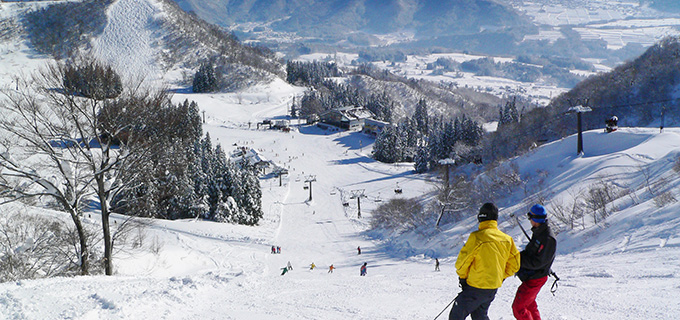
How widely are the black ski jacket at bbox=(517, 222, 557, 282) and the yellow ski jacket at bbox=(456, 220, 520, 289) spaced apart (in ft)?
0.79

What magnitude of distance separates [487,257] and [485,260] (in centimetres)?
4

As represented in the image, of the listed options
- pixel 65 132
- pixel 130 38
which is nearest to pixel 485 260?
pixel 65 132

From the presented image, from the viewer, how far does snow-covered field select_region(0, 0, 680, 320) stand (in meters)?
7.69

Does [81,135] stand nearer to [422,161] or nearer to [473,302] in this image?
[473,302]

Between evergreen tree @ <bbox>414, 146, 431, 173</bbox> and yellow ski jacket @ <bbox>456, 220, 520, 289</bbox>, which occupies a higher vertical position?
yellow ski jacket @ <bbox>456, 220, 520, 289</bbox>

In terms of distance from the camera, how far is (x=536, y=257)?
494 centimetres

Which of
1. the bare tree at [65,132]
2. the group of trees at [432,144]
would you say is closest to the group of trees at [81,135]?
the bare tree at [65,132]

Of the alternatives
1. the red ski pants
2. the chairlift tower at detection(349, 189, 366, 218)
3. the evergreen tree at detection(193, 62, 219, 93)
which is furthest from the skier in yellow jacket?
the evergreen tree at detection(193, 62, 219, 93)

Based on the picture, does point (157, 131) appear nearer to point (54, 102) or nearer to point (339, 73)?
point (54, 102)

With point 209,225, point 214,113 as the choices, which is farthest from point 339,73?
point 209,225

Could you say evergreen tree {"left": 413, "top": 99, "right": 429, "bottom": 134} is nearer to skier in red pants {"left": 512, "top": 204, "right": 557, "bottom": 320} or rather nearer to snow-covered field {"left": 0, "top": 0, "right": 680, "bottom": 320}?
snow-covered field {"left": 0, "top": 0, "right": 680, "bottom": 320}

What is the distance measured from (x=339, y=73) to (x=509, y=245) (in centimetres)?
16836

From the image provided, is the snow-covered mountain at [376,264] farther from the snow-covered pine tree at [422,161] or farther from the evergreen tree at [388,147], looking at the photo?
the evergreen tree at [388,147]

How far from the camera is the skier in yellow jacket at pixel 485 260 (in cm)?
468
